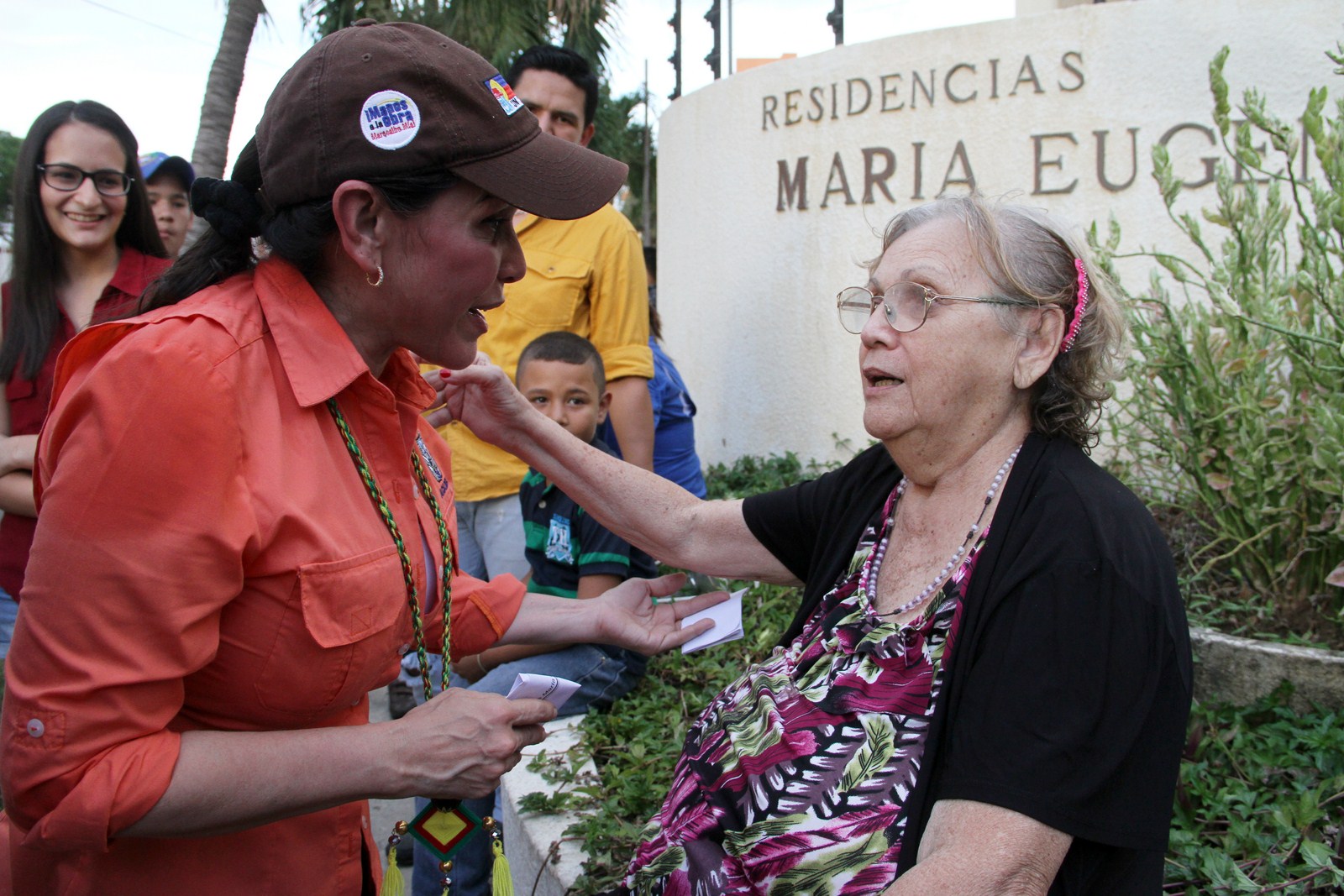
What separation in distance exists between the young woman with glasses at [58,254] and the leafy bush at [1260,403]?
10.0ft

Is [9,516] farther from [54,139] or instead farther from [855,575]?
[855,575]

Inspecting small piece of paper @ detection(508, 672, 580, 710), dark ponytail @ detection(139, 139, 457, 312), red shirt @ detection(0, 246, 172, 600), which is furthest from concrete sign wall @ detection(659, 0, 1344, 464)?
dark ponytail @ detection(139, 139, 457, 312)

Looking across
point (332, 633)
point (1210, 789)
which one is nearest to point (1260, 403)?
point (1210, 789)

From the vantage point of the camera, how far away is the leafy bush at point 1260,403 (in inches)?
114

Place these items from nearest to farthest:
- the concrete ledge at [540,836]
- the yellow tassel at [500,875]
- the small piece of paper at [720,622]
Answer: the yellow tassel at [500,875]
the small piece of paper at [720,622]
the concrete ledge at [540,836]

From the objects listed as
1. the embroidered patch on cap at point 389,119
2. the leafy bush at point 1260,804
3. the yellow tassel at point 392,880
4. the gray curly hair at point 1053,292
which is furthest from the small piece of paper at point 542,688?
the leafy bush at point 1260,804

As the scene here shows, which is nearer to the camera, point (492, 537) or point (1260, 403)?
point (1260, 403)

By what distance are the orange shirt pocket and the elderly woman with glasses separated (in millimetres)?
756

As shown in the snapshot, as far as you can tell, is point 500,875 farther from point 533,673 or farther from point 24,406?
point 24,406

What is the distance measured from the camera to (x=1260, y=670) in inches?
112

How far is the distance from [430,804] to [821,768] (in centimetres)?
67

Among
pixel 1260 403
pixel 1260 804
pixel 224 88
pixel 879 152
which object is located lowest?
pixel 1260 804

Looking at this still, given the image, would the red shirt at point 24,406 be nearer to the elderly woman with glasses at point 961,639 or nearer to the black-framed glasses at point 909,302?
the elderly woman with glasses at point 961,639

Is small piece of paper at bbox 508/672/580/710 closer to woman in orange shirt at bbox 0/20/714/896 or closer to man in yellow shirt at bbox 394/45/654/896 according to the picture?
woman in orange shirt at bbox 0/20/714/896
